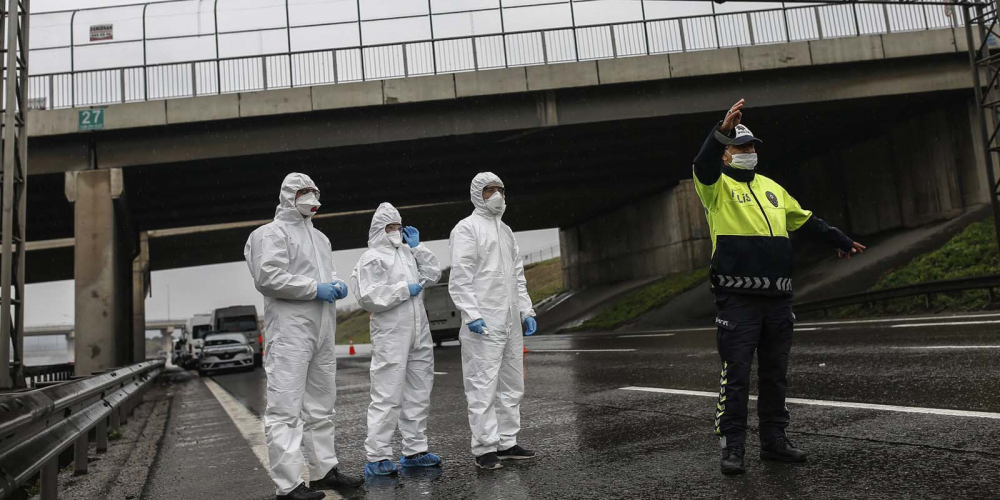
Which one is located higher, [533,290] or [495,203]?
[533,290]

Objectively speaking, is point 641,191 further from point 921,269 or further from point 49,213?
point 49,213

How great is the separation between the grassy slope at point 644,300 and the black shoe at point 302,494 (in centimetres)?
2359

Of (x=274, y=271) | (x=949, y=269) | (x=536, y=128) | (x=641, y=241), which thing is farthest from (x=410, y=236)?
(x=641, y=241)

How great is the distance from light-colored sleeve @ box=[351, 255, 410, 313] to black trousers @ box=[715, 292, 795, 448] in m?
2.14

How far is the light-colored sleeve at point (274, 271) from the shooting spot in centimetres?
459

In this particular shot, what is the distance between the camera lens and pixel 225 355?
77.9 feet

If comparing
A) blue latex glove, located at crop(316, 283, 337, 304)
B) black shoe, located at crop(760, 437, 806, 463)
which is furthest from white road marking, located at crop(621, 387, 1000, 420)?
blue latex glove, located at crop(316, 283, 337, 304)

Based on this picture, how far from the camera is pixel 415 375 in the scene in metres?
5.34

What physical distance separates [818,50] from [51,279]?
49.8 m

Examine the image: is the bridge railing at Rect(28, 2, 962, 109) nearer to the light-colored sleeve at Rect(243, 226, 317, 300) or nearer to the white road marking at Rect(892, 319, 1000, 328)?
the white road marking at Rect(892, 319, 1000, 328)

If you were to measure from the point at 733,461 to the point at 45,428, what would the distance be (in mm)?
3947

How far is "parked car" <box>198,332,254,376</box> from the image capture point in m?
23.5

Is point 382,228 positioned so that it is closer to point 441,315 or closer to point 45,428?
point 45,428

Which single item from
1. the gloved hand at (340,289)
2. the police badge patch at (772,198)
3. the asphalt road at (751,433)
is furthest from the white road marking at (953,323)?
the gloved hand at (340,289)
